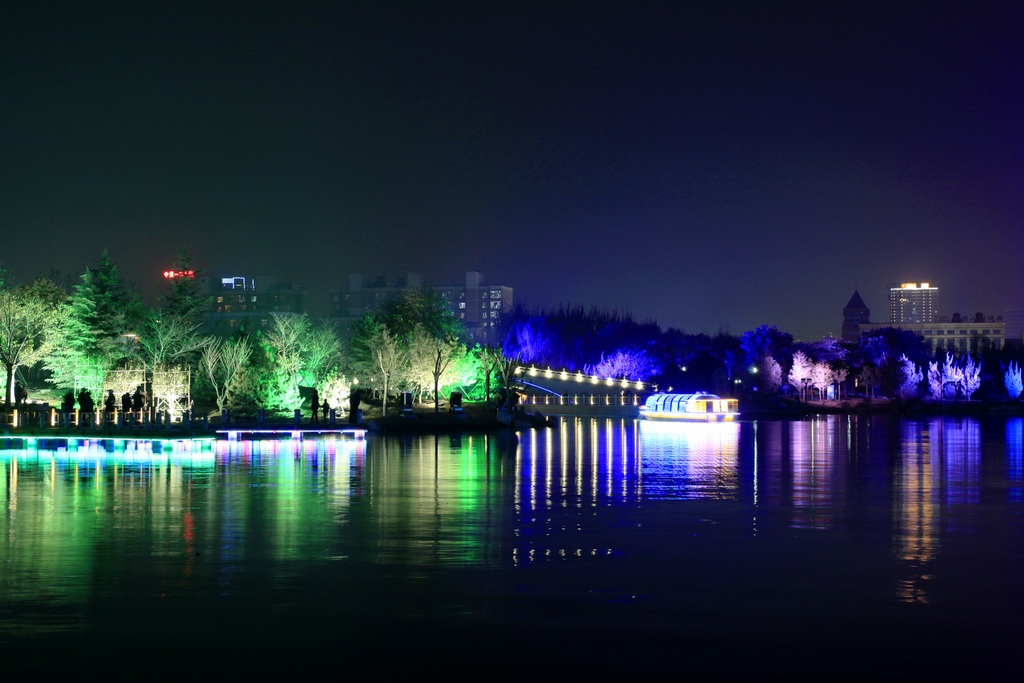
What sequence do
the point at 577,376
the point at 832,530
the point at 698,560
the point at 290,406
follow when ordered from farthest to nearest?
the point at 577,376, the point at 290,406, the point at 832,530, the point at 698,560

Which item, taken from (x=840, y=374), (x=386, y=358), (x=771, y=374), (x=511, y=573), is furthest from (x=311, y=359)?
(x=840, y=374)

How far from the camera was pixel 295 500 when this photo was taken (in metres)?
19.7

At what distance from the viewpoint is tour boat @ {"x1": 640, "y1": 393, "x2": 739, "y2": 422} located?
7106 cm

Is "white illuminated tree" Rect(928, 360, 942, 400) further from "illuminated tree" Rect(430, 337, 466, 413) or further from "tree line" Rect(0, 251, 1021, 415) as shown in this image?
"illuminated tree" Rect(430, 337, 466, 413)

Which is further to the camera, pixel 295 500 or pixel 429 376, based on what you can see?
pixel 429 376

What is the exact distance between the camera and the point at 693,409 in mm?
73062

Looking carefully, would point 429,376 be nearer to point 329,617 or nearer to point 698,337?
point 329,617

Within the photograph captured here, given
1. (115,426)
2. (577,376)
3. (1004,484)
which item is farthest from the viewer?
(577,376)

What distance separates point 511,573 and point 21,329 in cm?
5327

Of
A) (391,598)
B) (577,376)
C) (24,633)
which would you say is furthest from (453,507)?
(577,376)

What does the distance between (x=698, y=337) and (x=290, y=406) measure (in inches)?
3584

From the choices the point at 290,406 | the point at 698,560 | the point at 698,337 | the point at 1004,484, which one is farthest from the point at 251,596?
the point at 698,337

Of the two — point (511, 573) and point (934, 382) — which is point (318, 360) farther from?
point (934, 382)

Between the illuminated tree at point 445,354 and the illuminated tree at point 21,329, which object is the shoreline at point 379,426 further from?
the illuminated tree at point 21,329
